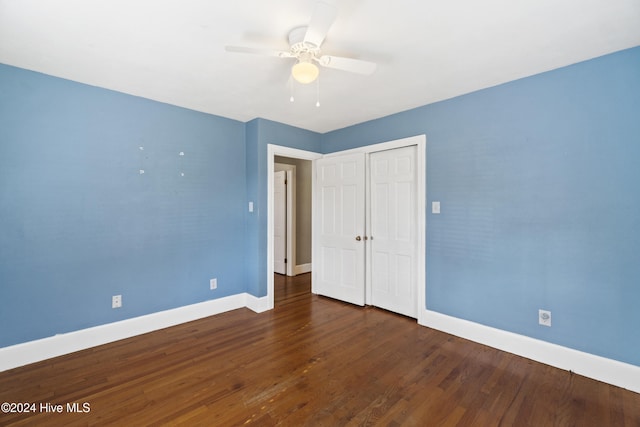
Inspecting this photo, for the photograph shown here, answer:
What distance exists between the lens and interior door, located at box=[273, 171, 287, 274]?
5.52m

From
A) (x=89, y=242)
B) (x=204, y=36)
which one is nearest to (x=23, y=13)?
(x=204, y=36)

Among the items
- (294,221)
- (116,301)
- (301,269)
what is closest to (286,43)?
(116,301)

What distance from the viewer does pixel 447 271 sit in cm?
299

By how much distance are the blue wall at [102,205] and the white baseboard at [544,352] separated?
263cm

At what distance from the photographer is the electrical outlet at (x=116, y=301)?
2.77 meters

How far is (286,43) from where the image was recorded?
6.59 ft

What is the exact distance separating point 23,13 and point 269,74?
1.54 meters

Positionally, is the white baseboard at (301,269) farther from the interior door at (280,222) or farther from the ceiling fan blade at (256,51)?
the ceiling fan blade at (256,51)

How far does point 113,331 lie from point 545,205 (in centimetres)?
415

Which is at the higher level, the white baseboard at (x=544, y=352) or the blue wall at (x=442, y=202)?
the blue wall at (x=442, y=202)

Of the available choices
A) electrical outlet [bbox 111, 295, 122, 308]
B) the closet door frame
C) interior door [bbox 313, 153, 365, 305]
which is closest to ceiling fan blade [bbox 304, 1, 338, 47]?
the closet door frame

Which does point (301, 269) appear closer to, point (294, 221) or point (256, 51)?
point (294, 221)

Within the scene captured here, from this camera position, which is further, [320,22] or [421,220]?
[421,220]

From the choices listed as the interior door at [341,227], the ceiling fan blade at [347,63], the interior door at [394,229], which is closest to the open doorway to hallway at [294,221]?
the interior door at [341,227]
